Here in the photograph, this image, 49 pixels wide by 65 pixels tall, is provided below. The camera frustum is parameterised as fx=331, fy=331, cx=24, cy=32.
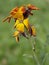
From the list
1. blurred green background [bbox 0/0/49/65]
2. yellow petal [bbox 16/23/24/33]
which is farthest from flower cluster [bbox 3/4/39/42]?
blurred green background [bbox 0/0/49/65]

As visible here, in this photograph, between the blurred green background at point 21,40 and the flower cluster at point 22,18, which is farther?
the blurred green background at point 21,40

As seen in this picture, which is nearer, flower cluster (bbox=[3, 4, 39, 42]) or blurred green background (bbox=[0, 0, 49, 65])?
flower cluster (bbox=[3, 4, 39, 42])

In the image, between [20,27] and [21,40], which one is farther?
[21,40]

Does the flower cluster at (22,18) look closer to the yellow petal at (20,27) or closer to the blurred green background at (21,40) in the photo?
the yellow petal at (20,27)

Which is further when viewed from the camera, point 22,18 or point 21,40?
point 21,40

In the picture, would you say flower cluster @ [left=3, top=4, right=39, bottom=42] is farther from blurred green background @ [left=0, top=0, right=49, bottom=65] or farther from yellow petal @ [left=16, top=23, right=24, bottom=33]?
blurred green background @ [left=0, top=0, right=49, bottom=65]

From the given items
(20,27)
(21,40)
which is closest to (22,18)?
(20,27)

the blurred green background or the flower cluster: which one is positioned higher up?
the flower cluster

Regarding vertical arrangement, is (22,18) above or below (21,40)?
above

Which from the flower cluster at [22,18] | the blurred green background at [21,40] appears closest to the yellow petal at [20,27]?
the flower cluster at [22,18]

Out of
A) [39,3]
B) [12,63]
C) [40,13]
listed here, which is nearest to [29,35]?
[12,63]

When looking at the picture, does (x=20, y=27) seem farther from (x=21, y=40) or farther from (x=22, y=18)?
(x=21, y=40)
